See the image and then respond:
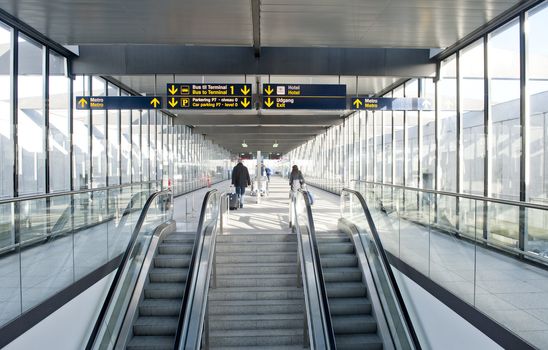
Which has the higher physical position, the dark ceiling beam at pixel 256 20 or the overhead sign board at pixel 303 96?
the dark ceiling beam at pixel 256 20

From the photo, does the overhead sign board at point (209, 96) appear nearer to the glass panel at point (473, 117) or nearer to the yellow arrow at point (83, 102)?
the yellow arrow at point (83, 102)

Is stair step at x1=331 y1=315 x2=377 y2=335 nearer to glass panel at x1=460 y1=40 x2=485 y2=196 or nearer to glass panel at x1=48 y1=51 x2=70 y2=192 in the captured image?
glass panel at x1=460 y1=40 x2=485 y2=196

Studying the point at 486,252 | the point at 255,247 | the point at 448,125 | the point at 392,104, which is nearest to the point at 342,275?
the point at 255,247

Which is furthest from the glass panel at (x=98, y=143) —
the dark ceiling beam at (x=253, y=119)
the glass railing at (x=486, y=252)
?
the glass railing at (x=486, y=252)

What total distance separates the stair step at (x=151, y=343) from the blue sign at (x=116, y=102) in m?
5.56

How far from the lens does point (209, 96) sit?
10.2m

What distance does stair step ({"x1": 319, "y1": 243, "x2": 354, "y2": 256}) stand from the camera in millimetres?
8523

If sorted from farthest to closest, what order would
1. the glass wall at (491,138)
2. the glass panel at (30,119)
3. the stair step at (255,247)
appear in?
1. the stair step at (255,247)
2. the glass panel at (30,119)
3. the glass wall at (491,138)

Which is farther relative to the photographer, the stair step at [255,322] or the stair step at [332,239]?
the stair step at [332,239]

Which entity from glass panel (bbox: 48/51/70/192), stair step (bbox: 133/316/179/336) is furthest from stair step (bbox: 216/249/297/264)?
glass panel (bbox: 48/51/70/192)

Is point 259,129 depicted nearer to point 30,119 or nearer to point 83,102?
point 83,102

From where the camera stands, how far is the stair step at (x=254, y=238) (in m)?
9.32

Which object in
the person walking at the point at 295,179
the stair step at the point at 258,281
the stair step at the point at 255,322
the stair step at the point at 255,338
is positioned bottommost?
the stair step at the point at 255,338

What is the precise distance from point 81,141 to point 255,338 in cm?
663
